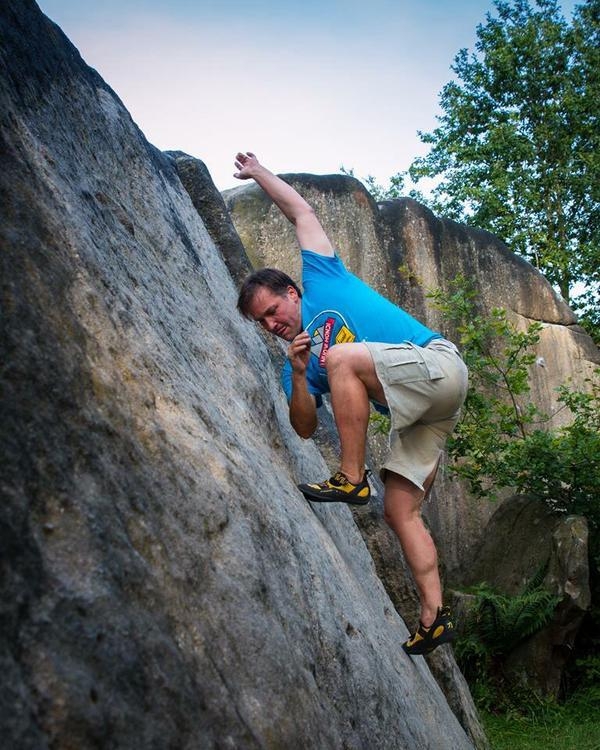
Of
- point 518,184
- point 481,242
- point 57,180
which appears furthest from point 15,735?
point 518,184

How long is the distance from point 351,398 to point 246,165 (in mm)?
1362

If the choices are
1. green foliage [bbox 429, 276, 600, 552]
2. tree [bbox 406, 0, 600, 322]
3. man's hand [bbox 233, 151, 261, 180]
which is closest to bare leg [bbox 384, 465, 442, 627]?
man's hand [bbox 233, 151, 261, 180]

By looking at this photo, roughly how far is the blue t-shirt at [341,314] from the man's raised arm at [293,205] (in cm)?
6

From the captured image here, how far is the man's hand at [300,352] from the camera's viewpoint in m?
3.66

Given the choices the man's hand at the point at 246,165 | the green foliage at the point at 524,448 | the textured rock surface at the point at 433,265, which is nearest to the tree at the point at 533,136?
the textured rock surface at the point at 433,265

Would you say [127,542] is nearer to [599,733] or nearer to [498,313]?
[599,733]

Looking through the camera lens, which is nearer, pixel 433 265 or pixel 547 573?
pixel 547 573

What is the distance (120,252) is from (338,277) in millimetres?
1227

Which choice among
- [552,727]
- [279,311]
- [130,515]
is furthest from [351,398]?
[552,727]

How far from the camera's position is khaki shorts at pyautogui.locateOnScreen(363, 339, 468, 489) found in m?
3.62

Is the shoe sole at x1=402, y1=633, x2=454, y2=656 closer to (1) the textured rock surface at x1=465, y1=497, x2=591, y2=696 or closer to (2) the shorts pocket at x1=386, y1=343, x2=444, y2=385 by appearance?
(2) the shorts pocket at x1=386, y1=343, x2=444, y2=385

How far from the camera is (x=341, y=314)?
384cm

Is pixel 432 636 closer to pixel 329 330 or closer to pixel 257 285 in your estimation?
pixel 329 330

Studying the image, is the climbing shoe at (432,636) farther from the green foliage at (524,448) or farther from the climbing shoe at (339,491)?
the green foliage at (524,448)
